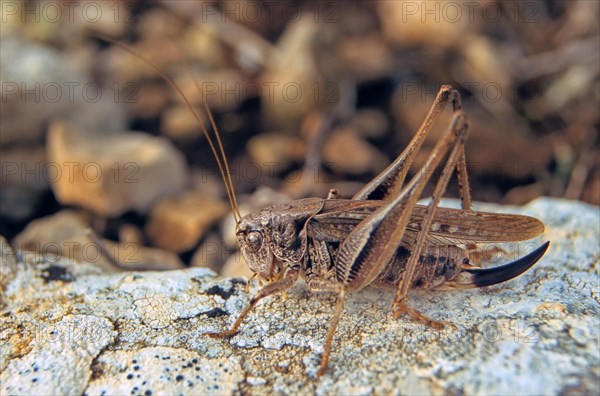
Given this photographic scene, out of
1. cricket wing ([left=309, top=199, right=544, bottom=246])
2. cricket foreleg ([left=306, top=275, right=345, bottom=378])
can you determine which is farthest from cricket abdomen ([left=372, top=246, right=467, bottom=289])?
cricket foreleg ([left=306, top=275, right=345, bottom=378])

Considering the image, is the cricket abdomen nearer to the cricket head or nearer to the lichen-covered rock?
the lichen-covered rock

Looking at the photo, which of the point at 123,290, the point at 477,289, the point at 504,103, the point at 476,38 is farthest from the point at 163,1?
the point at 477,289

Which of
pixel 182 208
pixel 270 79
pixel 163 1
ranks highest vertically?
pixel 163 1

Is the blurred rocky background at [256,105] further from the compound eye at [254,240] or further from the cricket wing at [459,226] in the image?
the cricket wing at [459,226]

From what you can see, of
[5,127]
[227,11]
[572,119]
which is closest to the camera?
[5,127]

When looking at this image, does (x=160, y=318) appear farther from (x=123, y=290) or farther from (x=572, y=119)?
(x=572, y=119)

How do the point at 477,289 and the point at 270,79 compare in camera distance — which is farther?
the point at 270,79

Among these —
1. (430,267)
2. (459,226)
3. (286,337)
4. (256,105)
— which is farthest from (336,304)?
(256,105)

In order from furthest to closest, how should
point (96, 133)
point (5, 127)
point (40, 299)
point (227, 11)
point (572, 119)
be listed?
point (227, 11) < point (572, 119) < point (96, 133) < point (5, 127) < point (40, 299)
